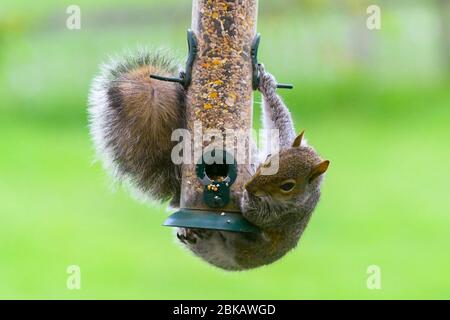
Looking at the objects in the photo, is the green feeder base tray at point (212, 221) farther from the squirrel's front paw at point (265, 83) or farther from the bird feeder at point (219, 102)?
→ the squirrel's front paw at point (265, 83)

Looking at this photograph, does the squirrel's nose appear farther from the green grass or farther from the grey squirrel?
the green grass

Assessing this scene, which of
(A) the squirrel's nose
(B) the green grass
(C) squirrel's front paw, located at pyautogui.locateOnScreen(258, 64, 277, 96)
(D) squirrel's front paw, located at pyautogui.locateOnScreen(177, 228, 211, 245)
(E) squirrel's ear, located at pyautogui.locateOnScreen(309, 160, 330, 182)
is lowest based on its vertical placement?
(B) the green grass

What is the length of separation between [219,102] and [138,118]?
0.30 metres

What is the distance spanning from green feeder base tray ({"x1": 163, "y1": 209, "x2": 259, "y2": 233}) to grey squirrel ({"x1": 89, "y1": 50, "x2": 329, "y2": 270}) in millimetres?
33

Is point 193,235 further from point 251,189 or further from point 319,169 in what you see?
point 319,169

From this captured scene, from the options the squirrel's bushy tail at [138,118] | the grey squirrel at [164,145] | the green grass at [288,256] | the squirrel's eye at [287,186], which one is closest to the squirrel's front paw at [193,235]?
the grey squirrel at [164,145]

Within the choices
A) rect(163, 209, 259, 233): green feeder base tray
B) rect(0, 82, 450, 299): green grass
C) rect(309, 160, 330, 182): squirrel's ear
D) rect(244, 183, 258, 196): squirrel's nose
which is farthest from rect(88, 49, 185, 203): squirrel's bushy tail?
rect(0, 82, 450, 299): green grass

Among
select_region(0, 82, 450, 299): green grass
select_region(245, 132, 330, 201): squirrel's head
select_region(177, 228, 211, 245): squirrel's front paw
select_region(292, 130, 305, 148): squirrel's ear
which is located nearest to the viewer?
select_region(245, 132, 330, 201): squirrel's head

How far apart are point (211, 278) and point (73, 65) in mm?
4497

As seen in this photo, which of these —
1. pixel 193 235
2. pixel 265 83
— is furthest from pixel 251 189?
pixel 265 83

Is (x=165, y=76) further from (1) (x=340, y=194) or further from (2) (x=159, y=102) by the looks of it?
(1) (x=340, y=194)

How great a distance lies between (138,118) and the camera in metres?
4.39

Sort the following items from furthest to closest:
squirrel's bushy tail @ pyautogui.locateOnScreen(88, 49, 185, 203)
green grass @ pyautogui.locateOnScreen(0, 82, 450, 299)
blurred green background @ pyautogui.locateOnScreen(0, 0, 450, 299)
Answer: blurred green background @ pyautogui.locateOnScreen(0, 0, 450, 299), green grass @ pyautogui.locateOnScreen(0, 82, 450, 299), squirrel's bushy tail @ pyautogui.locateOnScreen(88, 49, 185, 203)

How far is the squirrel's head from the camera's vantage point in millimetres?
4020
